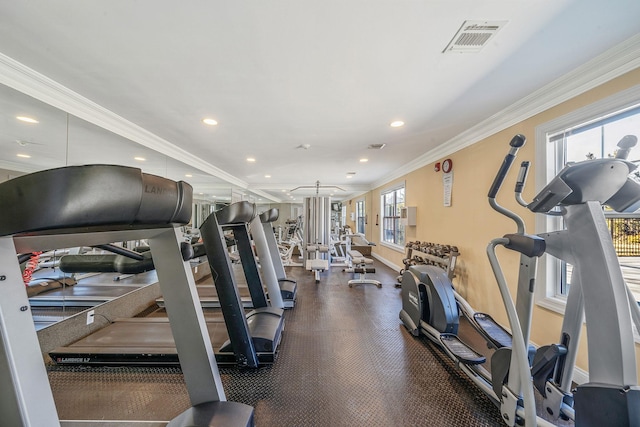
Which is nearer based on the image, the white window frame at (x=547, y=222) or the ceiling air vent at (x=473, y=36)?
the ceiling air vent at (x=473, y=36)

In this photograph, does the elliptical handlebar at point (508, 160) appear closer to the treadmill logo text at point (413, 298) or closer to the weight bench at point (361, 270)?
the treadmill logo text at point (413, 298)

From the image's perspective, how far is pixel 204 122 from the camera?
2.98 meters

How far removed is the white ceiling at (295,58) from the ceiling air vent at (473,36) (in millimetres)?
42

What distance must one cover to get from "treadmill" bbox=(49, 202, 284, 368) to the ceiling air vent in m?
2.00

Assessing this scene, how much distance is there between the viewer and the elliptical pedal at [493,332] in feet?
6.23

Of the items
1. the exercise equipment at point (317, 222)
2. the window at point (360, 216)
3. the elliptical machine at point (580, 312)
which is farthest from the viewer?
the window at point (360, 216)

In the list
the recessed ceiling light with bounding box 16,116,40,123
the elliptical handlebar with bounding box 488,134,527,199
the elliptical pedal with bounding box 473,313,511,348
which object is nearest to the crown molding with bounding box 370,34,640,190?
the elliptical handlebar with bounding box 488,134,527,199

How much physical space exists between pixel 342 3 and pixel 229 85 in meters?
1.22

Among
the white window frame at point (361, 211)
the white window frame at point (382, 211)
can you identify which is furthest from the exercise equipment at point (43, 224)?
the white window frame at point (361, 211)

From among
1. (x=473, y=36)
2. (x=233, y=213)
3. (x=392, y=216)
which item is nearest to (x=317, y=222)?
(x=392, y=216)

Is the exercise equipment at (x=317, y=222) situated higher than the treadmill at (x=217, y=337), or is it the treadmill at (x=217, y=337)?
the exercise equipment at (x=317, y=222)

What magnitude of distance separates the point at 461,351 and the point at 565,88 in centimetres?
235

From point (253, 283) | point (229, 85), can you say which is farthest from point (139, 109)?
point (253, 283)

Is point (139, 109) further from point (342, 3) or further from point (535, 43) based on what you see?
point (535, 43)
